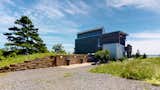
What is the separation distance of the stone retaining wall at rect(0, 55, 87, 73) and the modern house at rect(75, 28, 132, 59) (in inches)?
339

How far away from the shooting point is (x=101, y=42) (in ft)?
128

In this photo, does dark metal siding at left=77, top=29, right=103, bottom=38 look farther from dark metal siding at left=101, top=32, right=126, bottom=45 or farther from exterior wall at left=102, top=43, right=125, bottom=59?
exterior wall at left=102, top=43, right=125, bottom=59

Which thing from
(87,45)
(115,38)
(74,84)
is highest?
(115,38)

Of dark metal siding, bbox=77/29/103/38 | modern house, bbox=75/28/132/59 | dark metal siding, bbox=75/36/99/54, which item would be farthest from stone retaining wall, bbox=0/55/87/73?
dark metal siding, bbox=77/29/103/38

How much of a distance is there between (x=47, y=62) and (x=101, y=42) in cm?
2038

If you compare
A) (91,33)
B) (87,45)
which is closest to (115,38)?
(91,33)

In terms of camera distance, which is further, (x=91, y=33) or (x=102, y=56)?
(x=91, y=33)

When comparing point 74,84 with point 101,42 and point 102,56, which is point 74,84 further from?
point 101,42

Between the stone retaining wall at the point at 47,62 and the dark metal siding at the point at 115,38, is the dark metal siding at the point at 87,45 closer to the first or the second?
the dark metal siding at the point at 115,38

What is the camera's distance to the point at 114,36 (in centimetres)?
3638

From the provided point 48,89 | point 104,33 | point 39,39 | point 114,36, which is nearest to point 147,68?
point 48,89

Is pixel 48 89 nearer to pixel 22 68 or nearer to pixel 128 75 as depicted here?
pixel 128 75

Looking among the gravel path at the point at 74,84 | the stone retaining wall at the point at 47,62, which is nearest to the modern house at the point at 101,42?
the stone retaining wall at the point at 47,62

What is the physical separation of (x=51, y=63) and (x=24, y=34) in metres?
10.9
